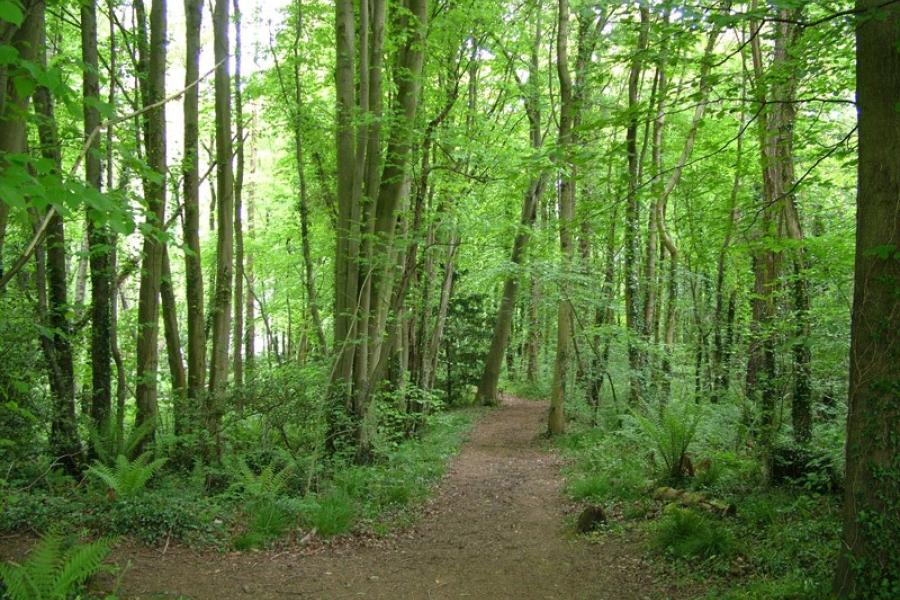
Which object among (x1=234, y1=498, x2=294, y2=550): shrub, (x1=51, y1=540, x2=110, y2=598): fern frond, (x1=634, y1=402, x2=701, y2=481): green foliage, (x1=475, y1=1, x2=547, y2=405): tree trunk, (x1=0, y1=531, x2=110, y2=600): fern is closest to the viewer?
(x1=0, y1=531, x2=110, y2=600): fern

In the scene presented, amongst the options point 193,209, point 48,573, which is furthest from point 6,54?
point 193,209

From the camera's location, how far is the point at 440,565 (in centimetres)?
602

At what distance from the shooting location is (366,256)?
30.5ft

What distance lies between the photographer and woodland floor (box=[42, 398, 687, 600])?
16.7 ft

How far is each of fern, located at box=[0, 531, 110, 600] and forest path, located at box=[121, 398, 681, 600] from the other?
0.66 metres

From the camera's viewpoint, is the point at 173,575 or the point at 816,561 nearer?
the point at 816,561

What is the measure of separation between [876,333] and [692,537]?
2690 mm

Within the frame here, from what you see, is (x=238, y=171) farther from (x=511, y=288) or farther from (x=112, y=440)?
(x=511, y=288)

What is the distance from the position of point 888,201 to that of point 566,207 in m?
8.86

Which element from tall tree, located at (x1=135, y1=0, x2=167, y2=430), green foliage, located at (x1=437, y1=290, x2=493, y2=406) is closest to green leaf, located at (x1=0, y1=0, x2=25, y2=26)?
tall tree, located at (x1=135, y1=0, x2=167, y2=430)

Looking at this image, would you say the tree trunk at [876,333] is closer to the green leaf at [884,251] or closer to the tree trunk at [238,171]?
the green leaf at [884,251]

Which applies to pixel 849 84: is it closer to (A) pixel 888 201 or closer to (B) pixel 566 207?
(A) pixel 888 201

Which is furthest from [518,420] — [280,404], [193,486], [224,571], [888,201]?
[888,201]

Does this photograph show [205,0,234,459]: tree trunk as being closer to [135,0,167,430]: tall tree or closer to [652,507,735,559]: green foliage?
Answer: [135,0,167,430]: tall tree
